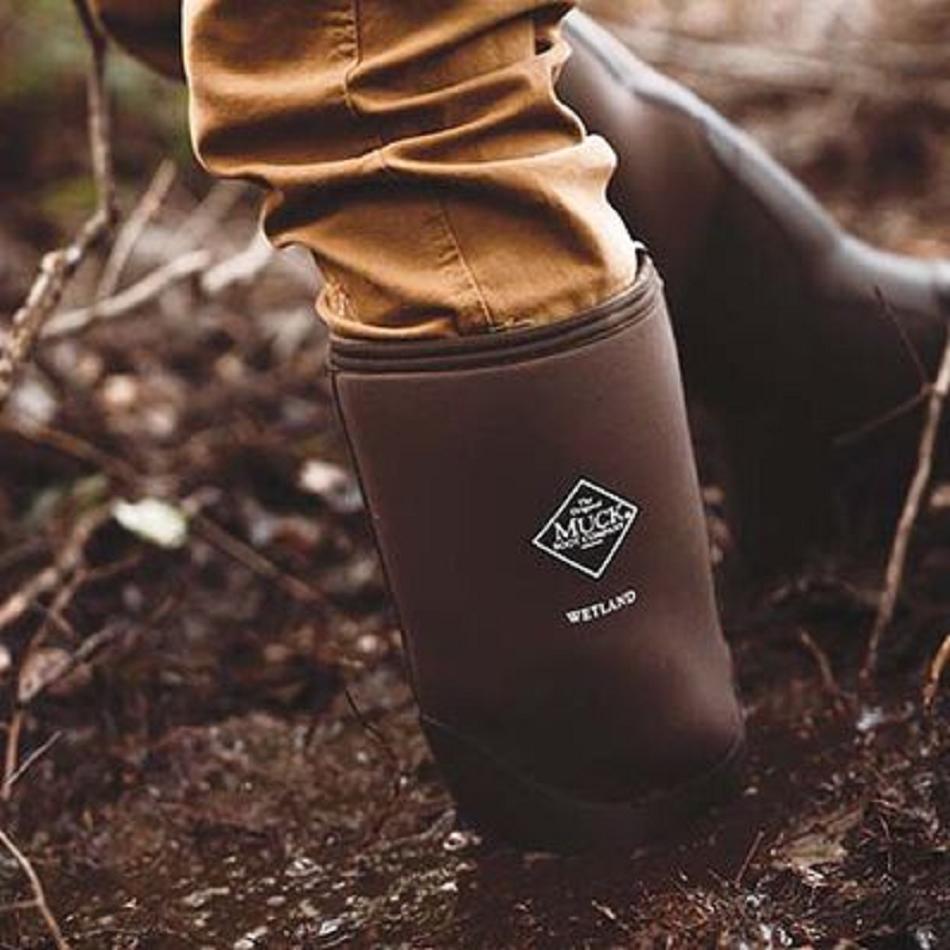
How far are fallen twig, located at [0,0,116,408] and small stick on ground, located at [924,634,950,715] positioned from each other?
908 millimetres

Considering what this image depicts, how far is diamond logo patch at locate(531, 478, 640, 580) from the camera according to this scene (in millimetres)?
1305

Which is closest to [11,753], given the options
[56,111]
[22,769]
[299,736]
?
[22,769]

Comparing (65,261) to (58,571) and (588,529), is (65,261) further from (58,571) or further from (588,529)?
(588,529)

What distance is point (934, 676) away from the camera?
142 cm

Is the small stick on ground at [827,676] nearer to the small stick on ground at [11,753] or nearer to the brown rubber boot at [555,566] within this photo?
the brown rubber boot at [555,566]

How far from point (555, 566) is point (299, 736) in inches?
20.8

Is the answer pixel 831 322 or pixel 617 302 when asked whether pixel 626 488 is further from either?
pixel 831 322

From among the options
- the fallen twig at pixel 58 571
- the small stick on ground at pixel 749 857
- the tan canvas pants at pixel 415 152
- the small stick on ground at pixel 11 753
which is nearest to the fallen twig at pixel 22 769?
the small stick on ground at pixel 11 753

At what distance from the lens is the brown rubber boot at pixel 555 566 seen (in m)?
1.29

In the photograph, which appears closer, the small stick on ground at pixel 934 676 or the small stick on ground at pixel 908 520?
the small stick on ground at pixel 934 676

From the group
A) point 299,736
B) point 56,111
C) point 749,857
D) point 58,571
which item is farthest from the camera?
point 56,111

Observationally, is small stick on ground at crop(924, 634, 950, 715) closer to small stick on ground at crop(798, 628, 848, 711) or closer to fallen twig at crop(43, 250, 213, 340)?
small stick on ground at crop(798, 628, 848, 711)

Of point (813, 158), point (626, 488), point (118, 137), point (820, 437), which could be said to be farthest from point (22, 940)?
point (118, 137)

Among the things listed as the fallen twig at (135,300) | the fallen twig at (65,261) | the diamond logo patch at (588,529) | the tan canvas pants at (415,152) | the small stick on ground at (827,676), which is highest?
the tan canvas pants at (415,152)
